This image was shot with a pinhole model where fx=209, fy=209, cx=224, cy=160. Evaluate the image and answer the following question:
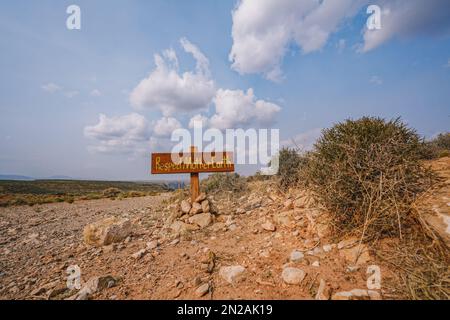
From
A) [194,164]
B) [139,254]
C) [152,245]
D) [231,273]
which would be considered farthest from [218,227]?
[231,273]

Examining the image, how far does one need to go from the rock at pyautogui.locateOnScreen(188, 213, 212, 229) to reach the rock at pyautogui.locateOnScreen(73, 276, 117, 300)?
2.78 metres

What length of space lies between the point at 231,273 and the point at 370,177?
8.79 ft

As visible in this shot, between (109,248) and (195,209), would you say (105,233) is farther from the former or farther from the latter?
(195,209)

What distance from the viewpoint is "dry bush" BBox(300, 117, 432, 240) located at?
3033mm

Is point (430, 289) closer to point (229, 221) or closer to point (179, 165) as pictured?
point (229, 221)

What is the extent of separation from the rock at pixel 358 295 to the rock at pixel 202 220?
3.99 metres

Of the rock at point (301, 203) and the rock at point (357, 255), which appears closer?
the rock at point (357, 255)

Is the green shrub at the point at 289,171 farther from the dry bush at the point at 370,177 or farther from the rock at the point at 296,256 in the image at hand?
the rock at the point at 296,256

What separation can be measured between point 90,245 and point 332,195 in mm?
5569

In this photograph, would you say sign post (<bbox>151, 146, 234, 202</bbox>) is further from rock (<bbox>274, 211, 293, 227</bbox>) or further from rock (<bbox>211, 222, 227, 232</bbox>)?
rock (<bbox>274, 211, 293, 227</bbox>)

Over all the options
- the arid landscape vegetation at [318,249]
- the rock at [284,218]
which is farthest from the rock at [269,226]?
the rock at [284,218]

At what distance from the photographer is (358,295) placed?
229cm

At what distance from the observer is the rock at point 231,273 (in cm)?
310
